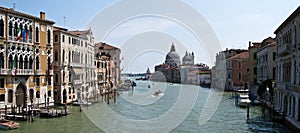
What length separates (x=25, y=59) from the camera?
21391mm

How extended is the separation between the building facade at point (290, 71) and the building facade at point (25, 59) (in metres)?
15.4

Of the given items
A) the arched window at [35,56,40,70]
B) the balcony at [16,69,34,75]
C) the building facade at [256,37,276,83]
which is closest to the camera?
the balcony at [16,69,34,75]

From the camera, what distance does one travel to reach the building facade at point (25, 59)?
19.7 m

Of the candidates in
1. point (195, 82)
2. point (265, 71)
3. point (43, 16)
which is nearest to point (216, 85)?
point (195, 82)

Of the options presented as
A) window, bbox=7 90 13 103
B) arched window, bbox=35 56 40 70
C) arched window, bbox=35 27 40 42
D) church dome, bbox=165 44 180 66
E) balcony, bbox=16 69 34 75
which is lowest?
window, bbox=7 90 13 103

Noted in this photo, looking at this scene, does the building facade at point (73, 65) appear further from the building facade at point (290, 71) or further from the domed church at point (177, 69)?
the domed church at point (177, 69)

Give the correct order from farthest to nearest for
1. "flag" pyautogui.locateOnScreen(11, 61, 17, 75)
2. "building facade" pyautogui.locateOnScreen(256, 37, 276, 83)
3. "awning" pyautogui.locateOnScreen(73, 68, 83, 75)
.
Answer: "awning" pyautogui.locateOnScreen(73, 68, 83, 75), "building facade" pyautogui.locateOnScreen(256, 37, 276, 83), "flag" pyautogui.locateOnScreen(11, 61, 17, 75)

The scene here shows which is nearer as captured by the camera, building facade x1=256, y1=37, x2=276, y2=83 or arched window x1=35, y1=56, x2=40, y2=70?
arched window x1=35, y1=56, x2=40, y2=70

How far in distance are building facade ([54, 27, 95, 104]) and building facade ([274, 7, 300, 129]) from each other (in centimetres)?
1577

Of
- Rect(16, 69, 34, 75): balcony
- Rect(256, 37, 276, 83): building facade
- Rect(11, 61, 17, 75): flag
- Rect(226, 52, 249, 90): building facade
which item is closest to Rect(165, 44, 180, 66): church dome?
Rect(226, 52, 249, 90): building facade

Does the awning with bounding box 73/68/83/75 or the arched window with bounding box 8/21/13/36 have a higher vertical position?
the arched window with bounding box 8/21/13/36

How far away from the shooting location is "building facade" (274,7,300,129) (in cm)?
1523

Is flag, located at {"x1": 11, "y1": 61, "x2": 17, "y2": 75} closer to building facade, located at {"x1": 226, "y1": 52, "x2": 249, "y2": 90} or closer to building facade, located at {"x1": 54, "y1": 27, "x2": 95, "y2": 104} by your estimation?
building facade, located at {"x1": 54, "y1": 27, "x2": 95, "y2": 104}

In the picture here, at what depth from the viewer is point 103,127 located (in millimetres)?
17125
